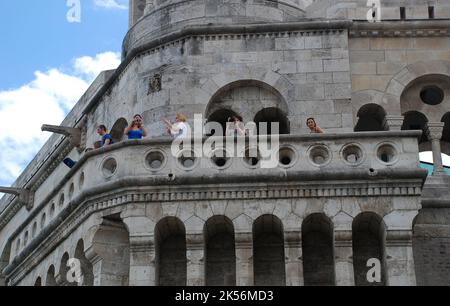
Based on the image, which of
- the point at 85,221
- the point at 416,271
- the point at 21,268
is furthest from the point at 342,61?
the point at 21,268

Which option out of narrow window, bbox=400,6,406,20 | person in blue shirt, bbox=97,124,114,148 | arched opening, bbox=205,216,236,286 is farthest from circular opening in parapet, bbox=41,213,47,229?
narrow window, bbox=400,6,406,20

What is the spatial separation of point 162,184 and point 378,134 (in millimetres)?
4241

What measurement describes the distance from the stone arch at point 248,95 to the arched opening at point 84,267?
4.29m

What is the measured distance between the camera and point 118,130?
27422mm

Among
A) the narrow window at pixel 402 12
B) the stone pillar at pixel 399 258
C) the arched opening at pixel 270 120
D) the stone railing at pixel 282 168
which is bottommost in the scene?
the stone pillar at pixel 399 258

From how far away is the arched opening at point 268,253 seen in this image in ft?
73.5

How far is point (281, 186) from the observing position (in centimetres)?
2238

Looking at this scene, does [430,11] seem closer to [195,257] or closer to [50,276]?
[195,257]

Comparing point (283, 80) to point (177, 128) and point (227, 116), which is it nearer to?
point (227, 116)

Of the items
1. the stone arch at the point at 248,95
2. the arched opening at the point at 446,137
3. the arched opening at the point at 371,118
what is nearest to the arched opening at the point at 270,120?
the stone arch at the point at 248,95

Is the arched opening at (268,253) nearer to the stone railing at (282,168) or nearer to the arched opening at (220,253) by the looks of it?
the arched opening at (220,253)

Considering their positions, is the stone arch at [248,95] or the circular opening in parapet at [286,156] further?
the stone arch at [248,95]

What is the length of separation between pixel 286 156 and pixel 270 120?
352 cm

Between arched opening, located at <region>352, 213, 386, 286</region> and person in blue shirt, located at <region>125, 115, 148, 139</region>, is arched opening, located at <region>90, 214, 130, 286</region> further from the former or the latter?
arched opening, located at <region>352, 213, 386, 286</region>
